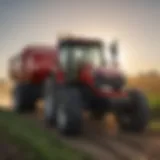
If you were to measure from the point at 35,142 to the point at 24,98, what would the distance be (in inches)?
76.9

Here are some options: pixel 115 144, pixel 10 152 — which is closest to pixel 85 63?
pixel 115 144

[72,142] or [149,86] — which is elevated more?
[149,86]

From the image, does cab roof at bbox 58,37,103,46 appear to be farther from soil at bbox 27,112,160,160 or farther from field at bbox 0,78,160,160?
soil at bbox 27,112,160,160

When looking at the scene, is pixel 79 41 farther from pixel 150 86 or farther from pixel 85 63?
pixel 150 86

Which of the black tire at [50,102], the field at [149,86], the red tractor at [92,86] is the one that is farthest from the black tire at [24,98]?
the red tractor at [92,86]

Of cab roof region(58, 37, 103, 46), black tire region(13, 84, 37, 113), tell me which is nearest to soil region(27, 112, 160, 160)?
cab roof region(58, 37, 103, 46)

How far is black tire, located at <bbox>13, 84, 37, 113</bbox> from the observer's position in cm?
534

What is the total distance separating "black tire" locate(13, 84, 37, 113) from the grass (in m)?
0.85

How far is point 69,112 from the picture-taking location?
13.5ft

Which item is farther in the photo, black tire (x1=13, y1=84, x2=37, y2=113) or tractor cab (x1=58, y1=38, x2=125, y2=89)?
black tire (x1=13, y1=84, x2=37, y2=113)

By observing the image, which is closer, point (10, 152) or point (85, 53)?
point (10, 152)

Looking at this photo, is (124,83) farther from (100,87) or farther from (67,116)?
(67,116)

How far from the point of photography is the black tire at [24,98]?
17.5 ft

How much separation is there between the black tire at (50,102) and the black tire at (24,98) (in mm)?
596
